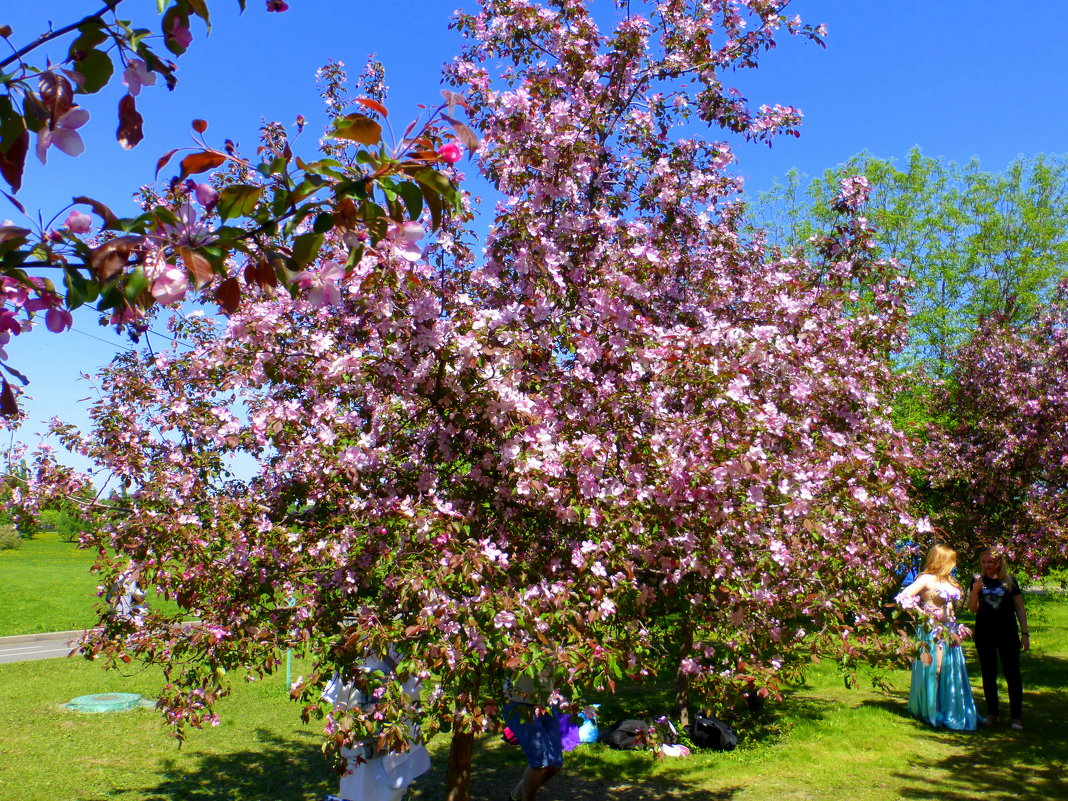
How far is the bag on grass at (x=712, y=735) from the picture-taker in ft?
25.1

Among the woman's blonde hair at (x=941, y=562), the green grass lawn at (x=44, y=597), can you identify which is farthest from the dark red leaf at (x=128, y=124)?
the green grass lawn at (x=44, y=597)

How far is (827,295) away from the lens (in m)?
6.95

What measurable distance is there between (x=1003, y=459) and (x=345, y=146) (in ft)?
29.6

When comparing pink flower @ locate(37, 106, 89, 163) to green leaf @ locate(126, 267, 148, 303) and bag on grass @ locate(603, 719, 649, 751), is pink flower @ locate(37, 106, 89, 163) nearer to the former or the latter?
green leaf @ locate(126, 267, 148, 303)

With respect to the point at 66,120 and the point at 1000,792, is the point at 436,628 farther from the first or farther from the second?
the point at 1000,792

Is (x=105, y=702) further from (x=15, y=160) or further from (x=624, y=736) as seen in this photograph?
(x=15, y=160)

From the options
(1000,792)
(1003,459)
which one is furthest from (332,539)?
(1003,459)

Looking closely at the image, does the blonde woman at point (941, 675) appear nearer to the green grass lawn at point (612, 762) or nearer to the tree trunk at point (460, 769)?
the green grass lawn at point (612, 762)

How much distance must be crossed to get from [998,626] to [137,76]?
351 inches

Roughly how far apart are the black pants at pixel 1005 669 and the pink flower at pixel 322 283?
825cm

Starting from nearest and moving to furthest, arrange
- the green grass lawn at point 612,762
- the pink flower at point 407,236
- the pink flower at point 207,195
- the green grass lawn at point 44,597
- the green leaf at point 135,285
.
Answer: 1. the green leaf at point 135,285
2. the pink flower at point 207,195
3. the pink flower at point 407,236
4. the green grass lawn at point 612,762
5. the green grass lawn at point 44,597

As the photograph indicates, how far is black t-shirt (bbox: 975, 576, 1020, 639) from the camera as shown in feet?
26.0

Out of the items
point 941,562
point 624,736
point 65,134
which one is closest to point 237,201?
point 65,134

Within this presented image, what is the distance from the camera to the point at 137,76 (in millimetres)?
1691
